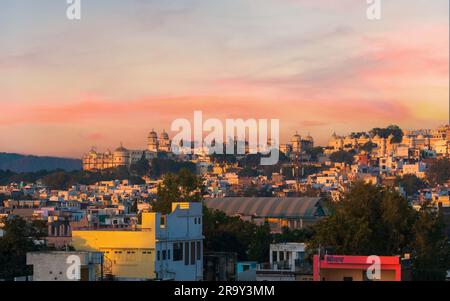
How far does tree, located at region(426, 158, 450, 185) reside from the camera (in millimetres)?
140250

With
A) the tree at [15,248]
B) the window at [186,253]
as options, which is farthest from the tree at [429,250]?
the tree at [15,248]

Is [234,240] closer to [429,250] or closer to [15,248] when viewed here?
[429,250]

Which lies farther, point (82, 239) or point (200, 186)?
point (200, 186)

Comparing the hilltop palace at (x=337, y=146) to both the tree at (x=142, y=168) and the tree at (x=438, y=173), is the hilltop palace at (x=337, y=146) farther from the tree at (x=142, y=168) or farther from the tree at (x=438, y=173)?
the tree at (x=438, y=173)

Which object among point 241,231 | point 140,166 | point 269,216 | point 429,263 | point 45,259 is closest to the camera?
point 45,259

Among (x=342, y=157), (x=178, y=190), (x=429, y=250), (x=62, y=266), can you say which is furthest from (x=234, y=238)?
(x=342, y=157)

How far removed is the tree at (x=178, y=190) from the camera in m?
45.3

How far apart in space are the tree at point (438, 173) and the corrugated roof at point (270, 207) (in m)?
62.8

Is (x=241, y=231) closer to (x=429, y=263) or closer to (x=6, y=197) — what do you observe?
(x=429, y=263)

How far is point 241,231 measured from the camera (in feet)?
154

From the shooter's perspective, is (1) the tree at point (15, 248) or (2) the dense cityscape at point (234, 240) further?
(1) the tree at point (15, 248)
